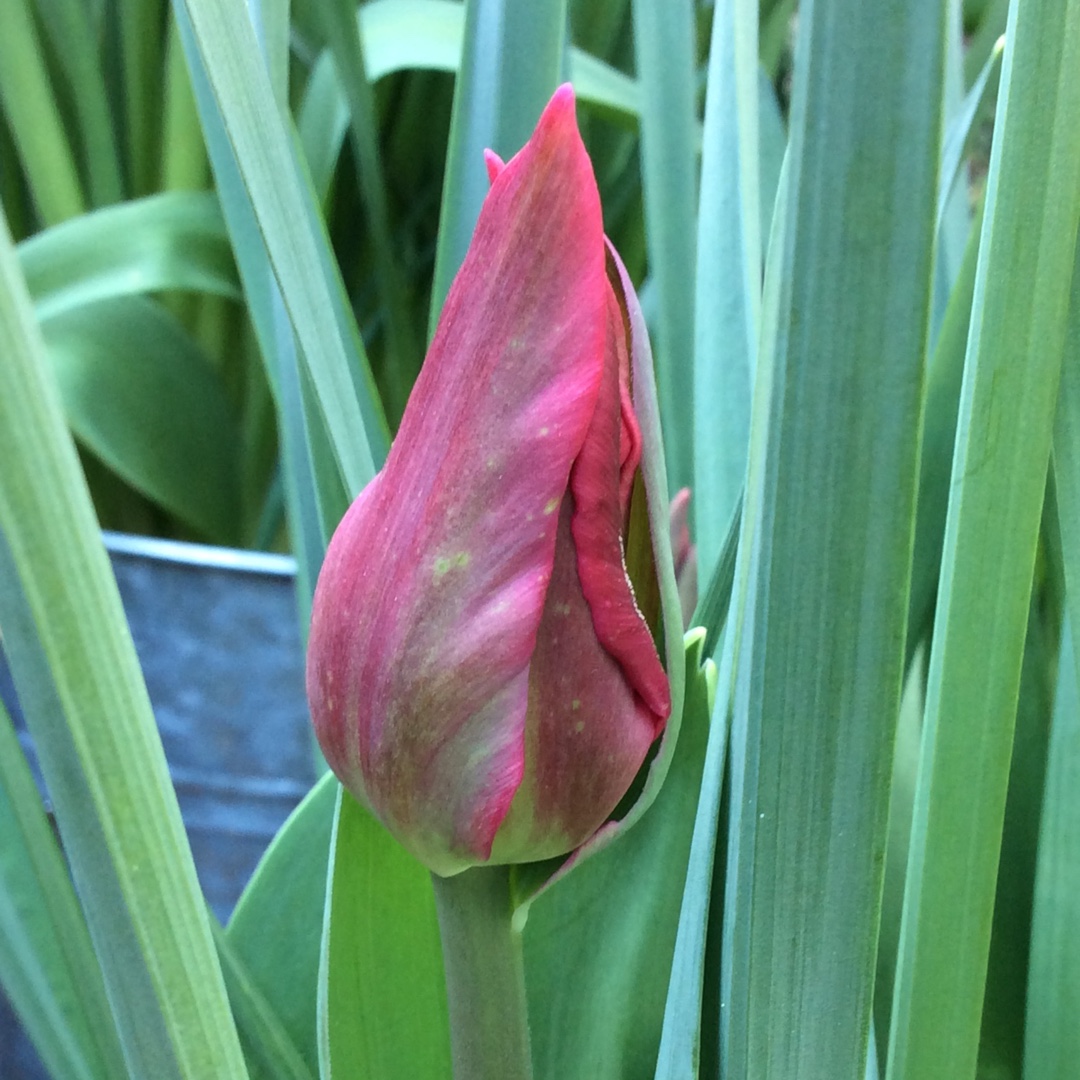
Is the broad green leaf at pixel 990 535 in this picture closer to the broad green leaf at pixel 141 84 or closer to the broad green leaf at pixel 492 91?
the broad green leaf at pixel 492 91

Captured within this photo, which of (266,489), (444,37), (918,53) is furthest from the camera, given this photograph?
(266,489)

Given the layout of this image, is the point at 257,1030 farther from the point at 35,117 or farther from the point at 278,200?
Answer: the point at 35,117

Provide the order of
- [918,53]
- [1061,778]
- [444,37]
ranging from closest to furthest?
1. [918,53]
2. [1061,778]
3. [444,37]

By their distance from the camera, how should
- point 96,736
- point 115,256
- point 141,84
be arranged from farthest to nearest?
point 141,84
point 115,256
point 96,736

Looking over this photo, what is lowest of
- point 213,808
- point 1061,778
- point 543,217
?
point 213,808

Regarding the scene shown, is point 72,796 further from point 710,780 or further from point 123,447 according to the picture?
point 123,447

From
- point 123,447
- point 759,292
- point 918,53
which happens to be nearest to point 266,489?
point 123,447

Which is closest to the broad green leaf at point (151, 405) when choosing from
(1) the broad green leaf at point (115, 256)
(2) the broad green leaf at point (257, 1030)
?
(1) the broad green leaf at point (115, 256)

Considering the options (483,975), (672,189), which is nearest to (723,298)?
(672,189)
